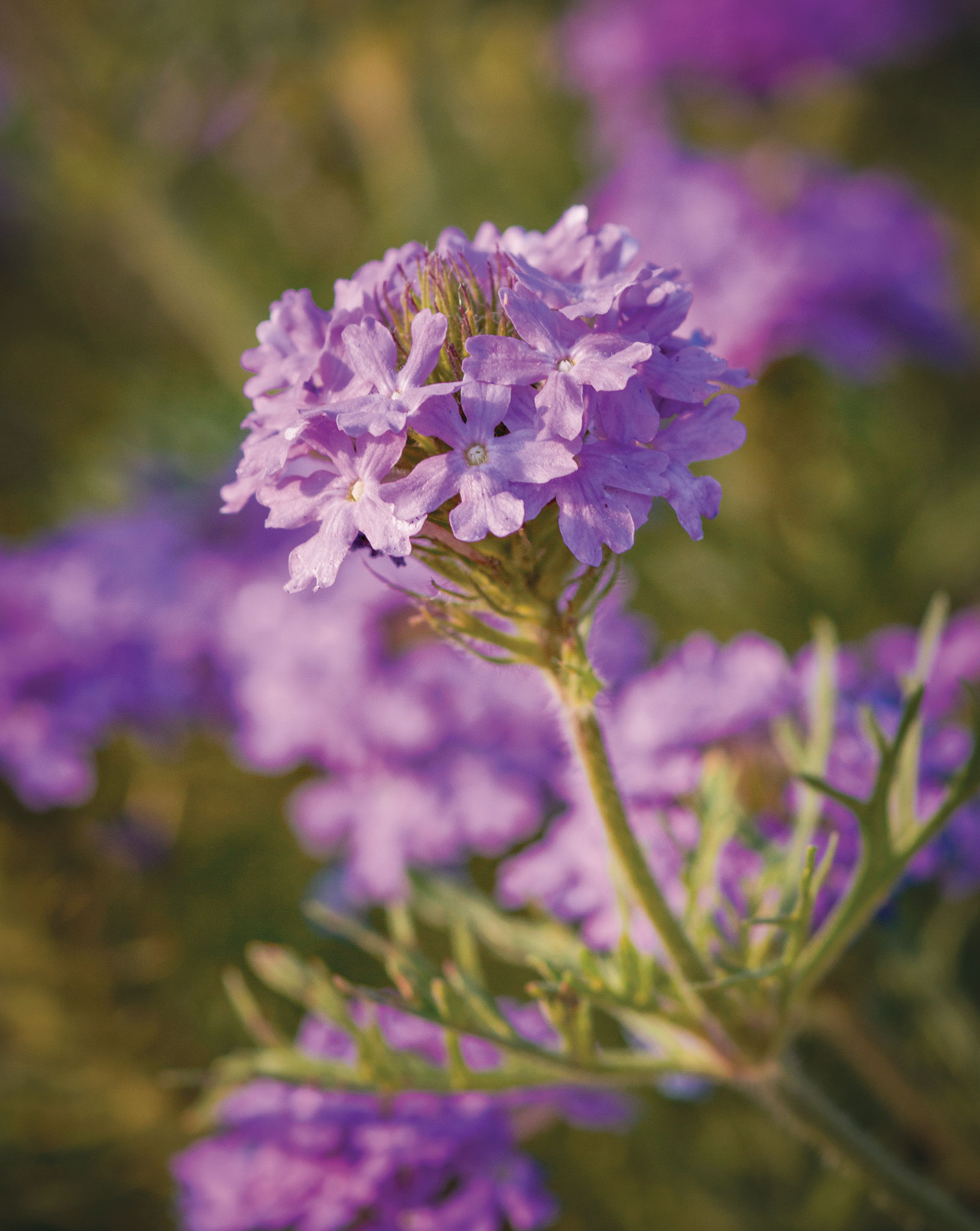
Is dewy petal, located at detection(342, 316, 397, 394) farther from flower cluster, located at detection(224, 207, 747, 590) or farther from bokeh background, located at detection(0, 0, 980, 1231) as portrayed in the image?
bokeh background, located at detection(0, 0, 980, 1231)

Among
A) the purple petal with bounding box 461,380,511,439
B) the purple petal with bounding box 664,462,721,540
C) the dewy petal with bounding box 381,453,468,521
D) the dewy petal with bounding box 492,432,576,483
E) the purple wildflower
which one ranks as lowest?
the purple wildflower

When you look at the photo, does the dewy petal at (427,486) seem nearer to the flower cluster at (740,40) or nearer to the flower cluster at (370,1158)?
the flower cluster at (370,1158)

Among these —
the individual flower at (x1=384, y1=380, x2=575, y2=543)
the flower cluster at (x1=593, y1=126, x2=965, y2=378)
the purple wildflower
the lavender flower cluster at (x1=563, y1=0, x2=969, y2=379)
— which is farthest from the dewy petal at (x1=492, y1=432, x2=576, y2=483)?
the flower cluster at (x1=593, y1=126, x2=965, y2=378)

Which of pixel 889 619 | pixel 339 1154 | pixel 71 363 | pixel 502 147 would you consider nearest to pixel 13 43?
pixel 71 363

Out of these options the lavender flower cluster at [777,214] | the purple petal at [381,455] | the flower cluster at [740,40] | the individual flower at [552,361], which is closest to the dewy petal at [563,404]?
the individual flower at [552,361]

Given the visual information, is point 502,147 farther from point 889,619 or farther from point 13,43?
point 889,619

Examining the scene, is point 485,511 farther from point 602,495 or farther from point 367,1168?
point 367,1168
